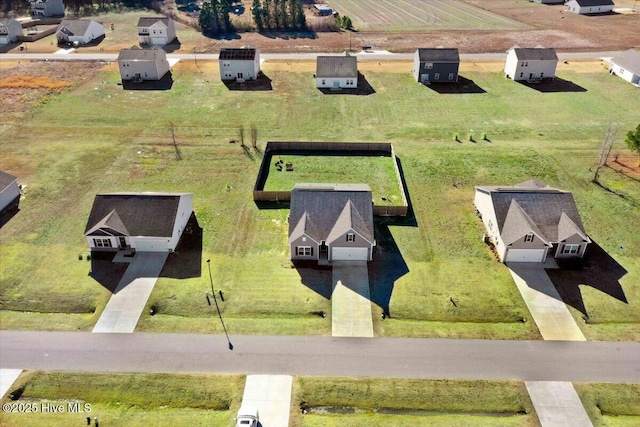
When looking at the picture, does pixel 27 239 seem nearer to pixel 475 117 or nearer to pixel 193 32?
pixel 475 117

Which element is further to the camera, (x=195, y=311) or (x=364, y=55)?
(x=364, y=55)

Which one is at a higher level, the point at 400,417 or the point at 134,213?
the point at 134,213

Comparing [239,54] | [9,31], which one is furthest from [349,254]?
[9,31]

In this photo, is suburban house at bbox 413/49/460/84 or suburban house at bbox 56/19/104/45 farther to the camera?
suburban house at bbox 56/19/104/45

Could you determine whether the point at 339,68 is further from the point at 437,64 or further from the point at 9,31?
the point at 9,31

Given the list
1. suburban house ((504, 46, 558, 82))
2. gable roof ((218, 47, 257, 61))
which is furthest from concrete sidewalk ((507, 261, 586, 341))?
gable roof ((218, 47, 257, 61))

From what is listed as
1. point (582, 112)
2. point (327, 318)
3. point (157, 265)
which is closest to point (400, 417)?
point (327, 318)

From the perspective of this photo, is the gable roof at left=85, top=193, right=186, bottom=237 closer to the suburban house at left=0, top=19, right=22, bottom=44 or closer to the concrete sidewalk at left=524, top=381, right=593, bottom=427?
the concrete sidewalk at left=524, top=381, right=593, bottom=427
